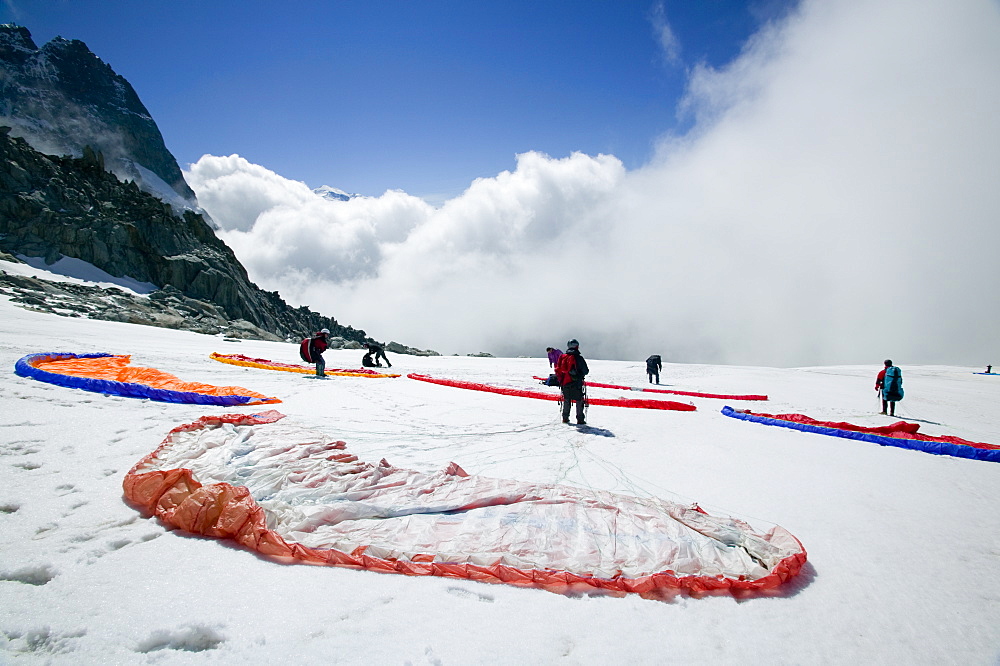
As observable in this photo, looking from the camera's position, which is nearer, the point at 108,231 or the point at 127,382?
the point at 127,382

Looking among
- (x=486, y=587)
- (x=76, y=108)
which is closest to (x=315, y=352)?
(x=486, y=587)

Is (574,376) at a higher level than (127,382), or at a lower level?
higher

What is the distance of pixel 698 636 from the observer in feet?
7.56

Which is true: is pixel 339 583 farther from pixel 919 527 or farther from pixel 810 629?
pixel 919 527

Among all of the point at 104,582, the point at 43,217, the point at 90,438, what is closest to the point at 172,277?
the point at 43,217

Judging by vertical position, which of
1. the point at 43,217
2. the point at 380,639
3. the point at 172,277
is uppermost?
the point at 43,217

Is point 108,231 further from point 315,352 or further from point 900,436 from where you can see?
point 900,436

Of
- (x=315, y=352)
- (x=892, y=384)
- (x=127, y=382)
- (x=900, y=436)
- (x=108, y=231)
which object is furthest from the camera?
(x=108, y=231)

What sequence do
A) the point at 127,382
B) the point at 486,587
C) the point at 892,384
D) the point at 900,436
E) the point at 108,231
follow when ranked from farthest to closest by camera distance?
the point at 108,231, the point at 892,384, the point at 127,382, the point at 900,436, the point at 486,587

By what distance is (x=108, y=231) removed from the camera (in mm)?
53875

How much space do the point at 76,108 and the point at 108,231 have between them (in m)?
80.0

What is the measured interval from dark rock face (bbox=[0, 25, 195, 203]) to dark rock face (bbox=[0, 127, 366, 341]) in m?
41.8

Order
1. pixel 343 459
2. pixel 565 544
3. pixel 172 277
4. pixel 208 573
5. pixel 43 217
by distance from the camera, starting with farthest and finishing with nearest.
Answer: pixel 172 277, pixel 43 217, pixel 343 459, pixel 565 544, pixel 208 573

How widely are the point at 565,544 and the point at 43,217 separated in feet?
240
